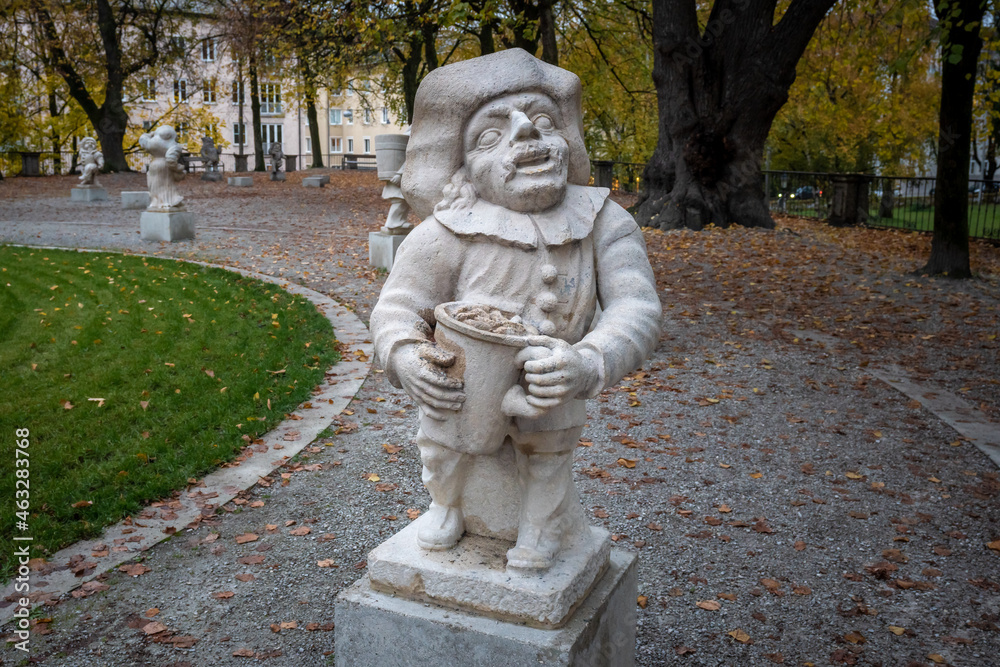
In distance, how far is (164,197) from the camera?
16266mm

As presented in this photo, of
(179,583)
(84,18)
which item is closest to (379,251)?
(179,583)

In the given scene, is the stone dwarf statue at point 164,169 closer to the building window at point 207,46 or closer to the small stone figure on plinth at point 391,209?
the small stone figure on plinth at point 391,209

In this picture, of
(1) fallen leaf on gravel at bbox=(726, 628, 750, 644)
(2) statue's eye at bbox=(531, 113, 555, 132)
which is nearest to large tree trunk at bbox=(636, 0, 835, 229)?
(1) fallen leaf on gravel at bbox=(726, 628, 750, 644)

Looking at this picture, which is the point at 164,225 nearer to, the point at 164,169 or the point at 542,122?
the point at 164,169

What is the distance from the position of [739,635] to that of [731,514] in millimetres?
1336

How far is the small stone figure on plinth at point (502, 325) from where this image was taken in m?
2.68

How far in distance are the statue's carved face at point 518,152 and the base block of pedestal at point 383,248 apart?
9685mm

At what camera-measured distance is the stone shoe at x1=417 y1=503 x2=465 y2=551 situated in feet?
9.49

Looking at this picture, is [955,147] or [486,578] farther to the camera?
[955,147]

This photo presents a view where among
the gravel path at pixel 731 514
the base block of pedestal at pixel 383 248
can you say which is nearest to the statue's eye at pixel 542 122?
the gravel path at pixel 731 514

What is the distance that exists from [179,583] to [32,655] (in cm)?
75

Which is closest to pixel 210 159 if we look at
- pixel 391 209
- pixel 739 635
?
pixel 391 209

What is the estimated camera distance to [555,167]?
2.80m

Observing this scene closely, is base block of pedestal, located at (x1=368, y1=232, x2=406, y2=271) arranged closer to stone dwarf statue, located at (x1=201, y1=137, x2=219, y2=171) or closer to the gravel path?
the gravel path
